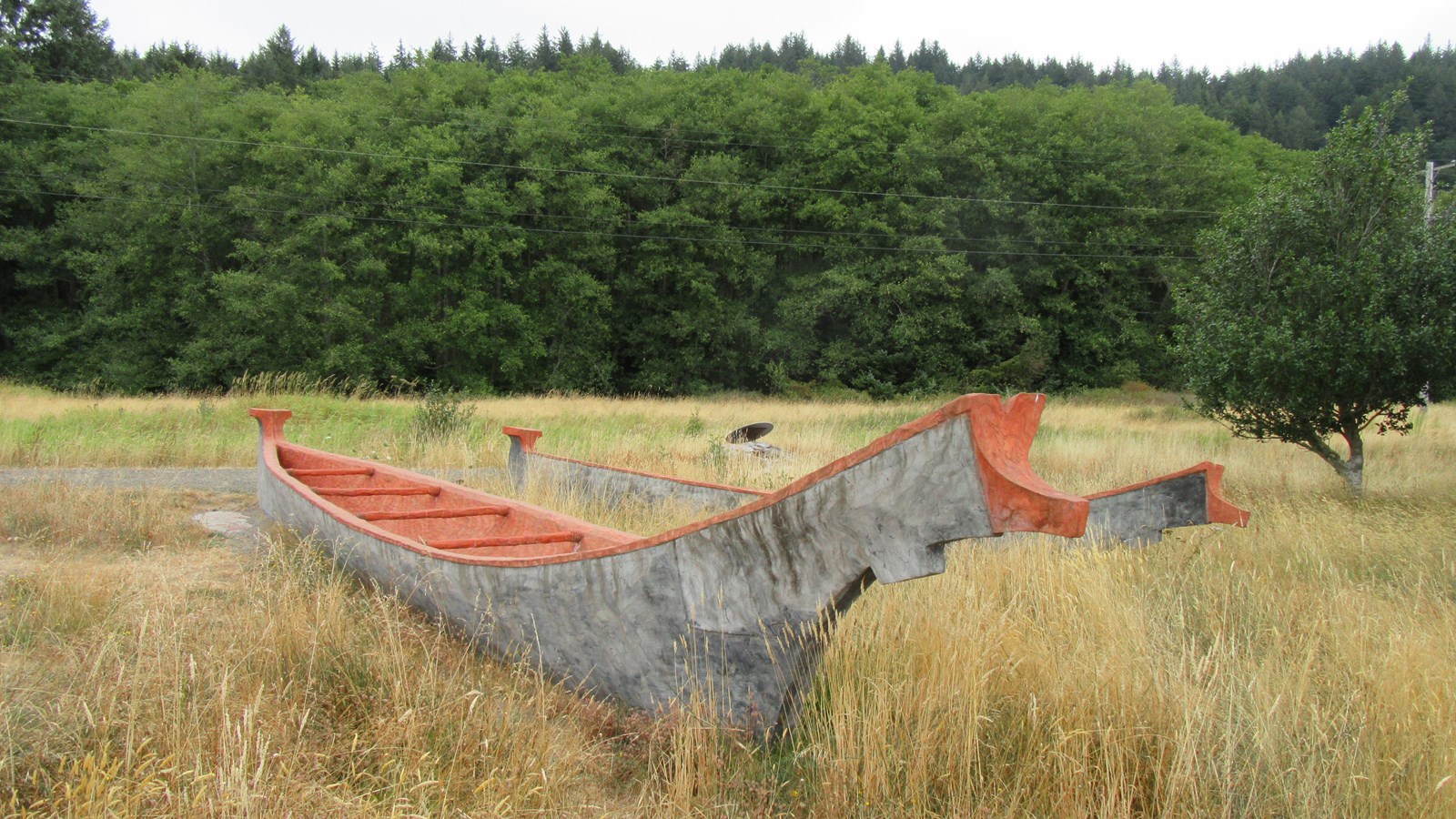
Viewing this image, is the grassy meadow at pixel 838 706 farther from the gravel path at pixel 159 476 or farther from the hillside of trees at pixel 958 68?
the hillside of trees at pixel 958 68

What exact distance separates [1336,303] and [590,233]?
32.0 metres

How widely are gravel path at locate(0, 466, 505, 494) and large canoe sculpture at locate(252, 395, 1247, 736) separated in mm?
5386

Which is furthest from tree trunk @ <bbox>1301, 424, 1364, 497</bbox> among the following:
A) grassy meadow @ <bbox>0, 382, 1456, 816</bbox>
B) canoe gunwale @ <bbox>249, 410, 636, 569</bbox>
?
canoe gunwale @ <bbox>249, 410, 636, 569</bbox>

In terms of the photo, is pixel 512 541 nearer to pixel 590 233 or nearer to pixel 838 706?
pixel 838 706

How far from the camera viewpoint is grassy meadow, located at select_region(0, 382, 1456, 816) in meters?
2.85

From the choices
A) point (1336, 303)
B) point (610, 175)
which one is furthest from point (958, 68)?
point (1336, 303)

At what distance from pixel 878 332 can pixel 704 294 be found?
771 cm

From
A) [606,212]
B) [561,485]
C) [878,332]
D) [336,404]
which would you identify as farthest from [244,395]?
[878,332]

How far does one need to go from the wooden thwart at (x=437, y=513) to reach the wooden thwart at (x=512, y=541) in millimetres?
854

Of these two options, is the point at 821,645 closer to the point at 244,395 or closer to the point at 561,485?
the point at 561,485

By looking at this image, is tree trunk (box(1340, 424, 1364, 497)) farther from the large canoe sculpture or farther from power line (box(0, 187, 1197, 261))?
power line (box(0, 187, 1197, 261))

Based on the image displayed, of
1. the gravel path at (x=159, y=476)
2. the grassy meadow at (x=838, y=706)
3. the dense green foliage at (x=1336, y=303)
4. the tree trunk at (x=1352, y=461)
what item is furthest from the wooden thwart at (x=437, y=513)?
the tree trunk at (x=1352, y=461)

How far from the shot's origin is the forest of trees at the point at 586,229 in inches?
1406

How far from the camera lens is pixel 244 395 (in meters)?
18.7
